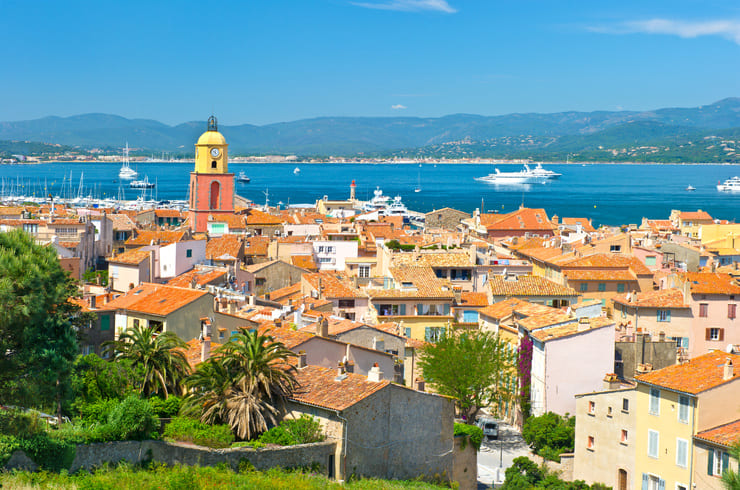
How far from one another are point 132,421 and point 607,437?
14073 millimetres

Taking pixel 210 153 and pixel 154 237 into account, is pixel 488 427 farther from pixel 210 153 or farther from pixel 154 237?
pixel 210 153

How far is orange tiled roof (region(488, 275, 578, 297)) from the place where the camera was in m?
40.4

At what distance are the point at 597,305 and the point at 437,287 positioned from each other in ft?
22.7

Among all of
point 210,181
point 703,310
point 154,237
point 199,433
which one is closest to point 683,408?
point 199,433

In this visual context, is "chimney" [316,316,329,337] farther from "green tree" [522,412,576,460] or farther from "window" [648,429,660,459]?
"window" [648,429,660,459]

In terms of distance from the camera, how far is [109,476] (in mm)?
15891

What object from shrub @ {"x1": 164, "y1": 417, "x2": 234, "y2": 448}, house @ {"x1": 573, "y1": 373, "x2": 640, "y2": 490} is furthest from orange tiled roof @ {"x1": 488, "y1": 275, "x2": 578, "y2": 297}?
shrub @ {"x1": 164, "y1": 417, "x2": 234, "y2": 448}

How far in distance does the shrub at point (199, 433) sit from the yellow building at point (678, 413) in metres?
11.7

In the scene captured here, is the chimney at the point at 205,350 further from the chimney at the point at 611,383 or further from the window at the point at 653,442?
the chimney at the point at 611,383

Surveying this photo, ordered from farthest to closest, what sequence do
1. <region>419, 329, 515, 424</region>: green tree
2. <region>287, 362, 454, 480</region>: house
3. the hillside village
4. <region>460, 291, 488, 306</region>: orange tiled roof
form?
<region>460, 291, 488, 306</region>: orange tiled roof, <region>419, 329, 515, 424</region>: green tree, the hillside village, <region>287, 362, 454, 480</region>: house

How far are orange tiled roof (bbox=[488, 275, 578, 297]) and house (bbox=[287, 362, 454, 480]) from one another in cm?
1885

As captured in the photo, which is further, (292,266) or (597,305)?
(292,266)

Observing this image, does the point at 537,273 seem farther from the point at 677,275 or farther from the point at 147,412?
the point at 147,412

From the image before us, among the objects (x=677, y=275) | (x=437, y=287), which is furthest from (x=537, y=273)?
(x=437, y=287)
